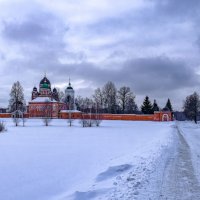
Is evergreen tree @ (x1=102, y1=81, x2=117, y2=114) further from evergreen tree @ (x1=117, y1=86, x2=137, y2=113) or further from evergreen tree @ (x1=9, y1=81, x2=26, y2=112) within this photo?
evergreen tree @ (x1=9, y1=81, x2=26, y2=112)

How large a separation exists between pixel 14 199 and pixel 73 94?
107299 mm

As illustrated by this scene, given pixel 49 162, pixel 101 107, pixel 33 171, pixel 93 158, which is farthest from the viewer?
pixel 101 107

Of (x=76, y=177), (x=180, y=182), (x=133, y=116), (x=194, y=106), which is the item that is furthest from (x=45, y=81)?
(x=180, y=182)

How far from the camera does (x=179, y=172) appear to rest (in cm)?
1067

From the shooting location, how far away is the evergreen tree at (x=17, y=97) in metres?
97.3

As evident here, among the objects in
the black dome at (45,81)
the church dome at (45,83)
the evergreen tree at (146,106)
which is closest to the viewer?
the church dome at (45,83)

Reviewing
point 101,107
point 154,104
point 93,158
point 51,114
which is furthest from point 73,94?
point 93,158

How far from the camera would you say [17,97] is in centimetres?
9788

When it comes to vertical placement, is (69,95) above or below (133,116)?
above

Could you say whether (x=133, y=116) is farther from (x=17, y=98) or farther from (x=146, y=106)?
(x=17, y=98)

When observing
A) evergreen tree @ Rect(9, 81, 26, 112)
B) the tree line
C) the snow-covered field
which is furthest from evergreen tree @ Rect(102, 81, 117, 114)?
the snow-covered field

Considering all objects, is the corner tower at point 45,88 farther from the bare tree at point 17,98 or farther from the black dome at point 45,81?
the bare tree at point 17,98

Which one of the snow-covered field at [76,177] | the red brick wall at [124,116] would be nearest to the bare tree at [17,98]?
the red brick wall at [124,116]

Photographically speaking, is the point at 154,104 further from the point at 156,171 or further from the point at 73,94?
the point at 156,171
